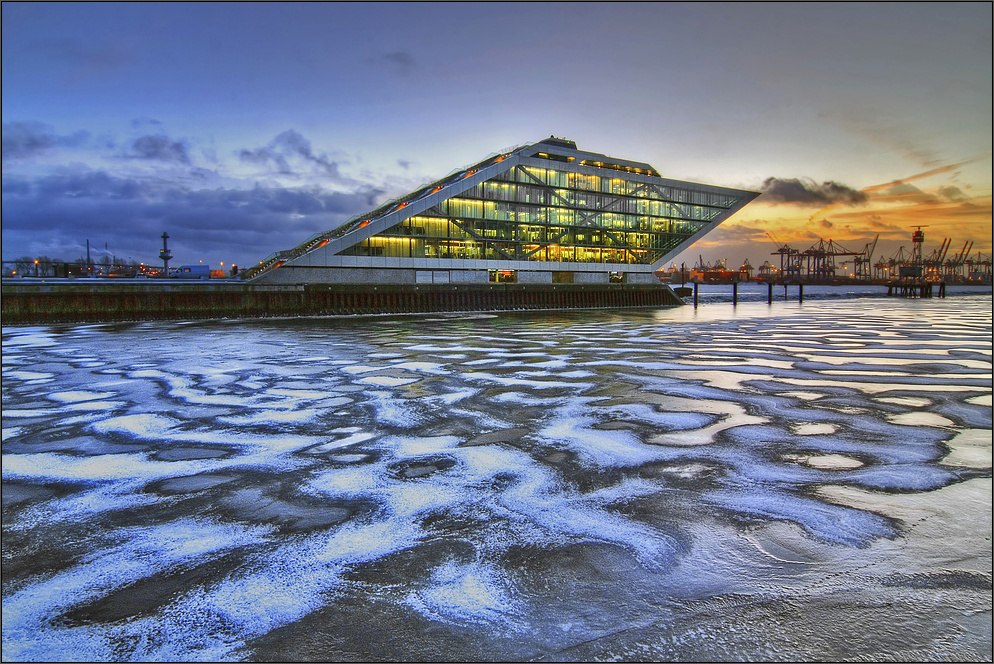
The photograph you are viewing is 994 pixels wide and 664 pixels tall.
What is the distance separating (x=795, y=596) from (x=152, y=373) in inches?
564

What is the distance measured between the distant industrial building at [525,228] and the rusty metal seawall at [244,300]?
1700 centimetres

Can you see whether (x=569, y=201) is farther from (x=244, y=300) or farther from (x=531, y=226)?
(x=244, y=300)

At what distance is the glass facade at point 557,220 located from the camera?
7275cm

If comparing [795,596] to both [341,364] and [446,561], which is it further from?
[341,364]

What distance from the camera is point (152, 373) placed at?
44.7 feet

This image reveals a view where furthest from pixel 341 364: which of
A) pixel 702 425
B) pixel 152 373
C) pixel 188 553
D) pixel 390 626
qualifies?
pixel 390 626

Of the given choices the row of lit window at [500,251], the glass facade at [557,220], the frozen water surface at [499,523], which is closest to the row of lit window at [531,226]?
the glass facade at [557,220]

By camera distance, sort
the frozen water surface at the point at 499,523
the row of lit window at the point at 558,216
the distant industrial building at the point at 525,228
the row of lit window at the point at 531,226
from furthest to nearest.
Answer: the row of lit window at the point at 558,216
the row of lit window at the point at 531,226
the distant industrial building at the point at 525,228
the frozen water surface at the point at 499,523

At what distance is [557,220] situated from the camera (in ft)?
275

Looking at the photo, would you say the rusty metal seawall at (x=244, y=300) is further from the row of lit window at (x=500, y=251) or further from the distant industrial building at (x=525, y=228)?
the row of lit window at (x=500, y=251)

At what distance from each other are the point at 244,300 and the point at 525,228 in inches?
1888

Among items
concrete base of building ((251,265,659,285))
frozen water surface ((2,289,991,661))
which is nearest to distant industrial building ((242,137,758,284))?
concrete base of building ((251,265,659,285))

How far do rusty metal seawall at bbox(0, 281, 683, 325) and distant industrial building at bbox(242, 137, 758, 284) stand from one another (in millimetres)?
16999

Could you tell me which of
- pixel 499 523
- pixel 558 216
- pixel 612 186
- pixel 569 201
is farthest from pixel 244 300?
pixel 612 186
